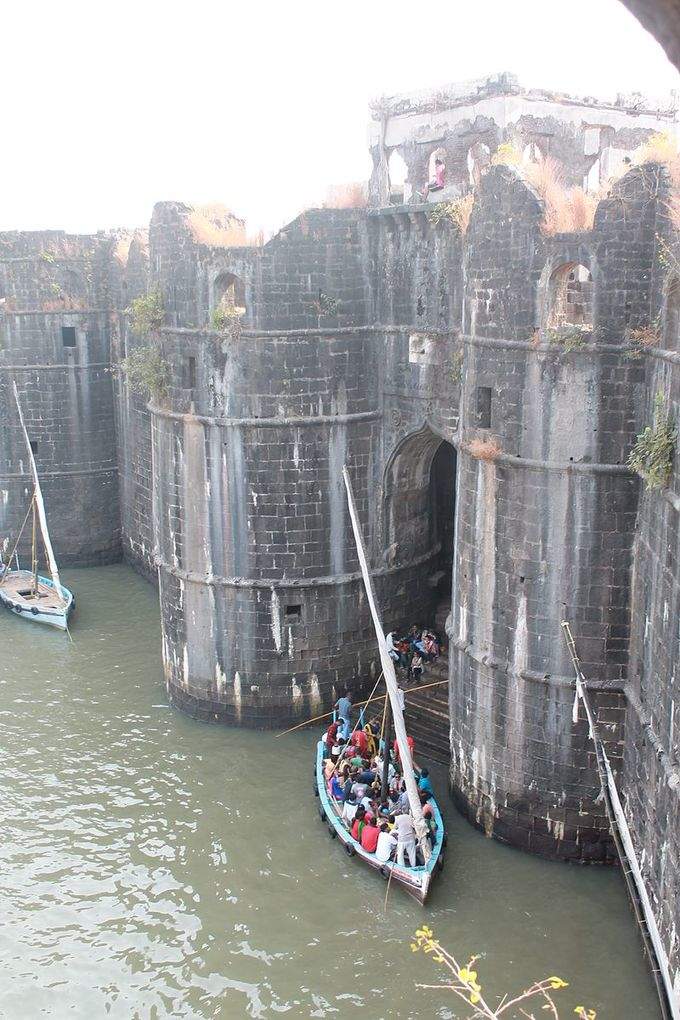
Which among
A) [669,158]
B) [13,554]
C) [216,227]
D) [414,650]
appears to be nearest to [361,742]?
[414,650]

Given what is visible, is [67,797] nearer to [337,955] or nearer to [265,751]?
[265,751]

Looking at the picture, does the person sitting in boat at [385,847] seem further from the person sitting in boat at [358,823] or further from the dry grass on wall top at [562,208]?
the dry grass on wall top at [562,208]

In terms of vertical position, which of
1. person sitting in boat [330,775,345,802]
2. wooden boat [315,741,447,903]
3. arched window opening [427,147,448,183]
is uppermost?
arched window opening [427,147,448,183]

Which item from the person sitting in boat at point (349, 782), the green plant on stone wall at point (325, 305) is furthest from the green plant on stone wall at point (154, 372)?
the person sitting in boat at point (349, 782)

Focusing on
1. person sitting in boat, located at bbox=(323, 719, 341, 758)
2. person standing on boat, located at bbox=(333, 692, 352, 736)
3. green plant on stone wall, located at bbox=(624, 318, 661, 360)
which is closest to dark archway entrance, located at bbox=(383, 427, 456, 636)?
person standing on boat, located at bbox=(333, 692, 352, 736)

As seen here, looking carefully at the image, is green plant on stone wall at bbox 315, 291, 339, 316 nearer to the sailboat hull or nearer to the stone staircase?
the stone staircase

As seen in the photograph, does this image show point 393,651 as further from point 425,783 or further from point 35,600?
point 35,600
